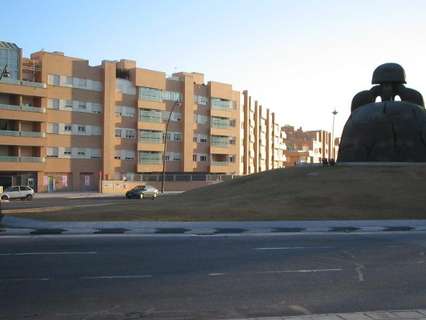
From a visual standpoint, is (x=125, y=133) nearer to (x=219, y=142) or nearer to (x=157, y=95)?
(x=157, y=95)

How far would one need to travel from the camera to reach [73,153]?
75750 millimetres

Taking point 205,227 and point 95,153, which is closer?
point 205,227

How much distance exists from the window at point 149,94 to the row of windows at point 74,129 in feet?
28.8

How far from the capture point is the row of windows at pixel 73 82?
240ft

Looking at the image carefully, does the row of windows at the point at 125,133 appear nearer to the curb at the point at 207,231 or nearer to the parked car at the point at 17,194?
the parked car at the point at 17,194

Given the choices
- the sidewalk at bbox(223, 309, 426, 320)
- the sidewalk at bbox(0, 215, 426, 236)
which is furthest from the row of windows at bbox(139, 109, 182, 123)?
the sidewalk at bbox(223, 309, 426, 320)

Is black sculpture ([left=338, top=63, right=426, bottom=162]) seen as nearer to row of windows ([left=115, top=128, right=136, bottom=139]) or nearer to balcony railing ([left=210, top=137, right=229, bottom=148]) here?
row of windows ([left=115, top=128, right=136, bottom=139])

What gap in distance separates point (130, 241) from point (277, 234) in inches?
217

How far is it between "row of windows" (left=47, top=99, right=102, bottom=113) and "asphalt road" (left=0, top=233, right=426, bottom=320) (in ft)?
193

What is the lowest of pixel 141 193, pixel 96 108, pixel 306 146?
pixel 141 193

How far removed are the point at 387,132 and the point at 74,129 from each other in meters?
47.6

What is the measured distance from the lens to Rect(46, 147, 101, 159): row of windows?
73625 mm

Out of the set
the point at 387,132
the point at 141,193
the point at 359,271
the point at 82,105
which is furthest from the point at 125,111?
the point at 359,271

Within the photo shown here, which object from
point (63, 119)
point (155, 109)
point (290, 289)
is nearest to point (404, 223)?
point (290, 289)
